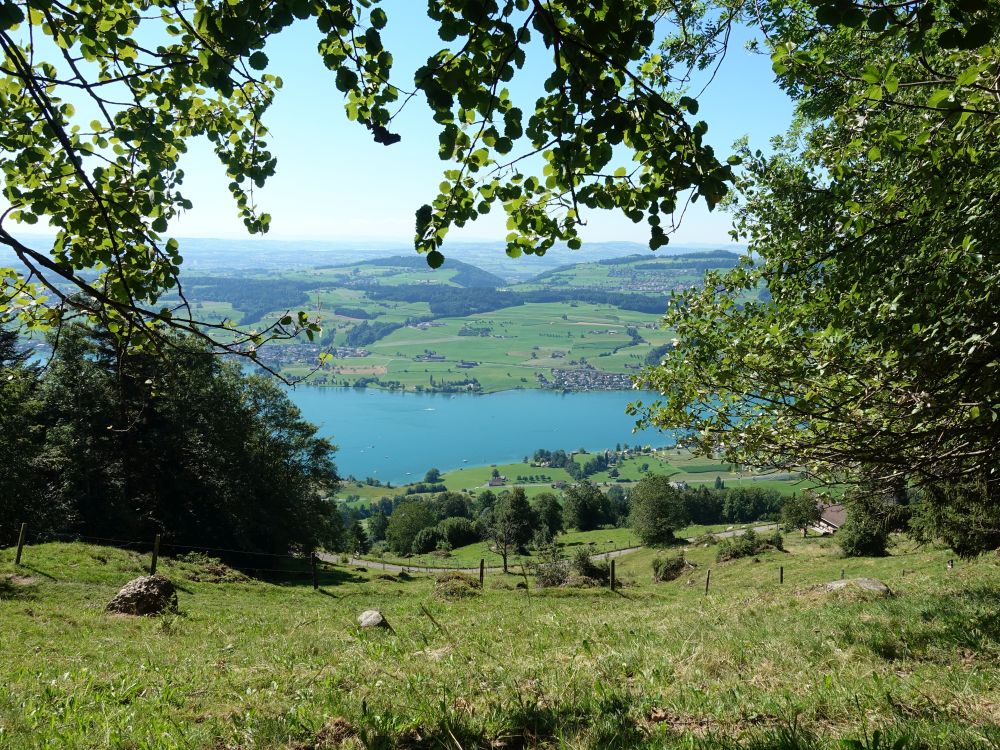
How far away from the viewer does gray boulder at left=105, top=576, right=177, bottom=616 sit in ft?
40.5

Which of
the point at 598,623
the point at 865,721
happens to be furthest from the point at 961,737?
the point at 598,623

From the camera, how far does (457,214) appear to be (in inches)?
135

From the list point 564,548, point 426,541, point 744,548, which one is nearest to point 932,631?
point 744,548

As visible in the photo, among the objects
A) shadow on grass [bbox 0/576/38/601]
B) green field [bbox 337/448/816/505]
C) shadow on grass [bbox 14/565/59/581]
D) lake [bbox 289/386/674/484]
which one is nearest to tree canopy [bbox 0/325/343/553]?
shadow on grass [bbox 14/565/59/581]

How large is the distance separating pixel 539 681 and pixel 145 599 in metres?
10.6

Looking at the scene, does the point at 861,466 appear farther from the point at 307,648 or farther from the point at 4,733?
the point at 4,733

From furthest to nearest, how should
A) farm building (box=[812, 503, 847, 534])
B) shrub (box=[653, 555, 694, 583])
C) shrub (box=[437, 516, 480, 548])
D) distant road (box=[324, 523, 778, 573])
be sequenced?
1. shrub (box=[437, 516, 480, 548])
2. farm building (box=[812, 503, 847, 534])
3. shrub (box=[653, 555, 694, 583])
4. distant road (box=[324, 523, 778, 573])

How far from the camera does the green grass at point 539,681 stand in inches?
165

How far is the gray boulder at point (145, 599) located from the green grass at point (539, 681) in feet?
6.50

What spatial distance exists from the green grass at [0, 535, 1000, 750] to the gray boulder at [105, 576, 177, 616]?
1982mm

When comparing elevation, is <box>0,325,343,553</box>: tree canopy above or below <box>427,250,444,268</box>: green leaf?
below

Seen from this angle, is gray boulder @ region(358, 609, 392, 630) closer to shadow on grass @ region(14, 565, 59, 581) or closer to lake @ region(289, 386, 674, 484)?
shadow on grass @ region(14, 565, 59, 581)

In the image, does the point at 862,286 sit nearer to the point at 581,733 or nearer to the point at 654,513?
the point at 581,733

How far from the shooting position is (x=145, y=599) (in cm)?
1256
